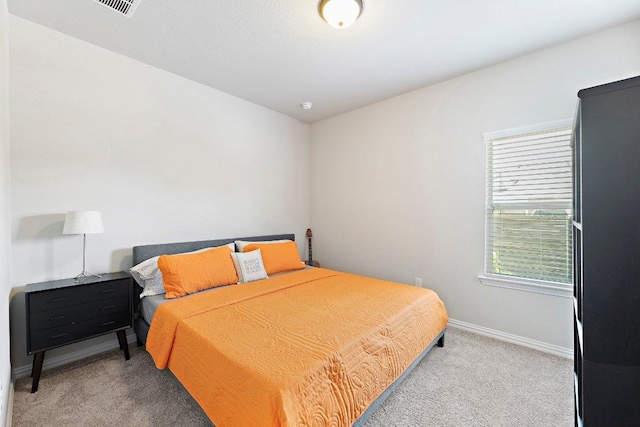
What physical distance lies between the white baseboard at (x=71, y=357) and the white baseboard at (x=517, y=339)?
3352mm

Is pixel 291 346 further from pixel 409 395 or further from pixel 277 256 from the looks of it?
pixel 277 256

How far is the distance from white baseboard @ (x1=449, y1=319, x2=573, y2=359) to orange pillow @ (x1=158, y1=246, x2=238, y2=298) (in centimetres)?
246

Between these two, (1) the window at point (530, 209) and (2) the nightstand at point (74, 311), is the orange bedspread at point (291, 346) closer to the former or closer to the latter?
(2) the nightstand at point (74, 311)

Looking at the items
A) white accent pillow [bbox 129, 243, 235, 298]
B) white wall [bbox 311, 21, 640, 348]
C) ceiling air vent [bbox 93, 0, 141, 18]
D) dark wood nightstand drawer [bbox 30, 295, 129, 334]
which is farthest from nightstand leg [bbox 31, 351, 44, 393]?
white wall [bbox 311, 21, 640, 348]

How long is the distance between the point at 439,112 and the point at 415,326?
2.30 meters

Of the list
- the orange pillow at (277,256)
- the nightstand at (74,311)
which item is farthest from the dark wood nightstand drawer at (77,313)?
the orange pillow at (277,256)

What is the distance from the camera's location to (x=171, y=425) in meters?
1.60

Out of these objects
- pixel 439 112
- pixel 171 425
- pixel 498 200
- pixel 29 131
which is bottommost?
pixel 171 425

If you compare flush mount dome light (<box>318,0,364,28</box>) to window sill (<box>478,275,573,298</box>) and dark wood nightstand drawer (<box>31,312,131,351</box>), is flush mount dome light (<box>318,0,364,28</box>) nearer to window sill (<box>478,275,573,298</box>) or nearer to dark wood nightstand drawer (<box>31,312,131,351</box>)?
window sill (<box>478,275,573,298</box>)

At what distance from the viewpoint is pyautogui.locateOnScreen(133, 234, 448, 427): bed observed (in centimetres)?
124

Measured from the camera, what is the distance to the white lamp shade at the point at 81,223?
210cm

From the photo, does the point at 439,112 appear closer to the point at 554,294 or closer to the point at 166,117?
the point at 554,294

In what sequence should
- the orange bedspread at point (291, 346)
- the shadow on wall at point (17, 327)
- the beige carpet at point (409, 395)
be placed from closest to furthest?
1. the orange bedspread at point (291, 346)
2. the beige carpet at point (409, 395)
3. the shadow on wall at point (17, 327)

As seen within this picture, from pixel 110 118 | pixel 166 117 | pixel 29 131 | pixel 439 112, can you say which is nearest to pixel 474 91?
pixel 439 112
